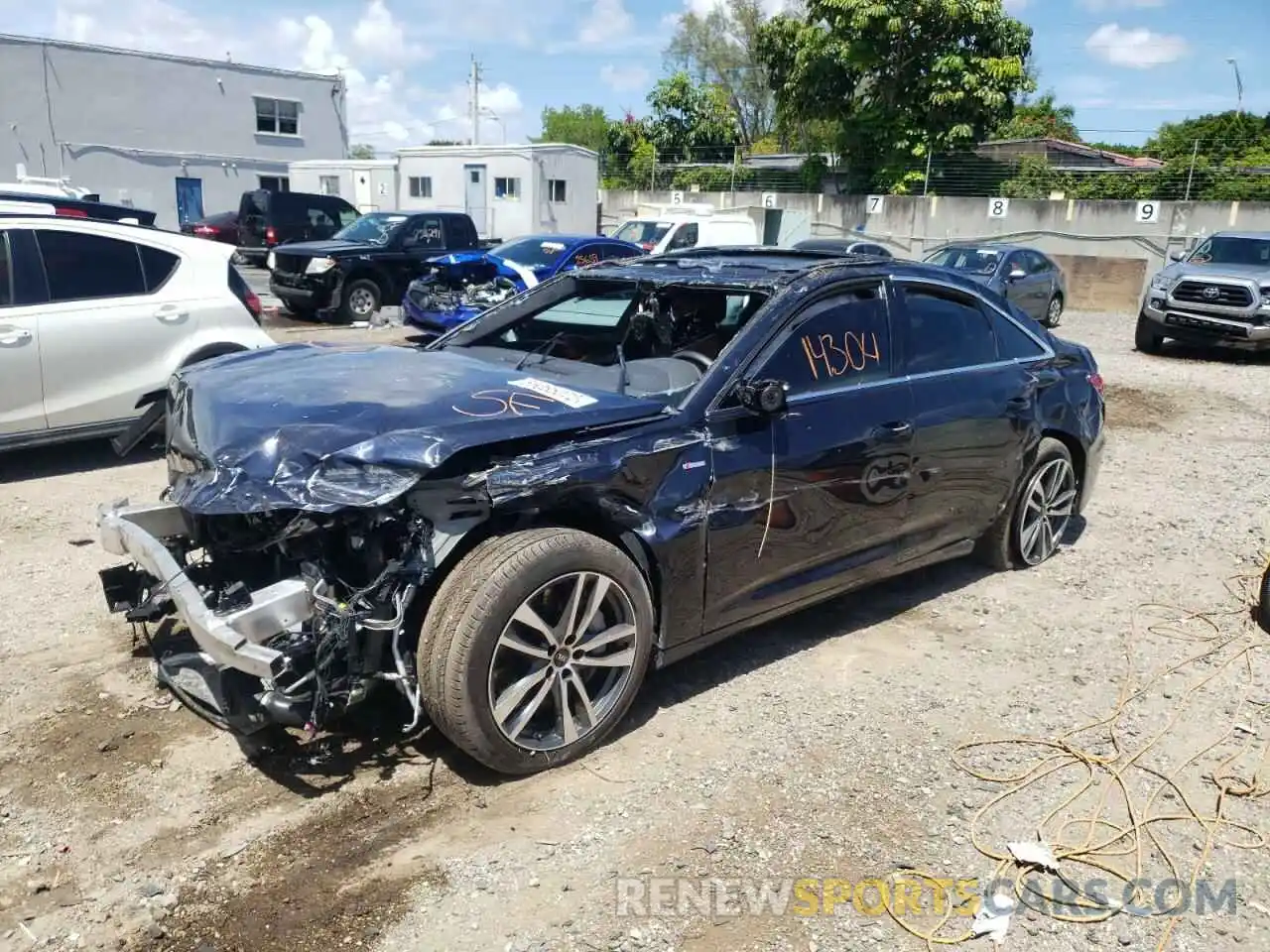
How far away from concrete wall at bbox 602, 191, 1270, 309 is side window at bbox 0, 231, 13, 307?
70.3 ft

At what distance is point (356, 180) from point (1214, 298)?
2583 centimetres

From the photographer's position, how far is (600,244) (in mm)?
13625

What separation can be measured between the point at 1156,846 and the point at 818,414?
1.92 metres

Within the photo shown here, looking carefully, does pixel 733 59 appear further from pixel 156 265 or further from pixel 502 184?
pixel 156 265

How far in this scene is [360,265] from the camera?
1466cm

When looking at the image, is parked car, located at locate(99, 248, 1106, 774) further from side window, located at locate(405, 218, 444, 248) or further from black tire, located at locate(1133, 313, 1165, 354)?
Result: black tire, located at locate(1133, 313, 1165, 354)

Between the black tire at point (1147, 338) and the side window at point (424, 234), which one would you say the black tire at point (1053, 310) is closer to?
the black tire at point (1147, 338)

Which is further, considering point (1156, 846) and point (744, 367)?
point (744, 367)

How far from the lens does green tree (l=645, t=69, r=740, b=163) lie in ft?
134

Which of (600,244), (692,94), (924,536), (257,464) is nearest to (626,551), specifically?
(257,464)

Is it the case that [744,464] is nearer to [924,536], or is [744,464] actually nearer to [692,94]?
[924,536]

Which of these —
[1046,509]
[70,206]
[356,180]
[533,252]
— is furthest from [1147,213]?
[356,180]

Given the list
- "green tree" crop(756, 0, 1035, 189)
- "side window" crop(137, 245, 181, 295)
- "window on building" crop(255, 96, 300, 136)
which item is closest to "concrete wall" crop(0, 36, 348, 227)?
"window on building" crop(255, 96, 300, 136)
